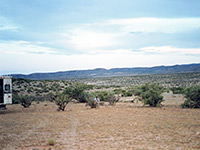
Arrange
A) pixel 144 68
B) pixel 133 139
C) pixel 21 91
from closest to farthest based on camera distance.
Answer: pixel 133 139 → pixel 21 91 → pixel 144 68

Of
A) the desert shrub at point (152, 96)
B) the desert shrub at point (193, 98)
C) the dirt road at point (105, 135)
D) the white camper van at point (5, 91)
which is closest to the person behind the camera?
the dirt road at point (105, 135)

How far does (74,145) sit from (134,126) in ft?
13.7

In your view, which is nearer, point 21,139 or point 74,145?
point 74,145

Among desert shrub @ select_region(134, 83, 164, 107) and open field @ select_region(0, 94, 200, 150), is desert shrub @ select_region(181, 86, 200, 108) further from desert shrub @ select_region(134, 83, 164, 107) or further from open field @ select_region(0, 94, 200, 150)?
open field @ select_region(0, 94, 200, 150)

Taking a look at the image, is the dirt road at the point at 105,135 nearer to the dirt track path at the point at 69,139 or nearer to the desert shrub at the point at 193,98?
the dirt track path at the point at 69,139

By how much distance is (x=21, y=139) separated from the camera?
381 inches

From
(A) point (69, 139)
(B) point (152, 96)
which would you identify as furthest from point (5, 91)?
(B) point (152, 96)

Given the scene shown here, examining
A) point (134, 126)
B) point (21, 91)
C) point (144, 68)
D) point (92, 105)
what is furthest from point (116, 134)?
point (144, 68)

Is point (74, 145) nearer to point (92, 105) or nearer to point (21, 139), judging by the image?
point (21, 139)

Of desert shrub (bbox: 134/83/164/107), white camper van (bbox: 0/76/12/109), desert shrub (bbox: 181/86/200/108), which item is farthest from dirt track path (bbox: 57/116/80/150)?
desert shrub (bbox: 181/86/200/108)

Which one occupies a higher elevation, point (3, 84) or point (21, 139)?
point (3, 84)

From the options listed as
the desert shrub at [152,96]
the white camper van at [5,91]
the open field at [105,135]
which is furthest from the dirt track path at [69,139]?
the desert shrub at [152,96]

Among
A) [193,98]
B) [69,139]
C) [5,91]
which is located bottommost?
[69,139]

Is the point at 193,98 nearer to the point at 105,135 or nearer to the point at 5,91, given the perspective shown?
the point at 105,135
